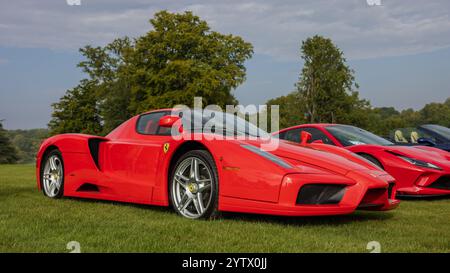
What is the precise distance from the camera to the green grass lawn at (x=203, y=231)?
370 cm

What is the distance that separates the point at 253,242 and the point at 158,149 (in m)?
2.06

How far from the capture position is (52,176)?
23.4ft

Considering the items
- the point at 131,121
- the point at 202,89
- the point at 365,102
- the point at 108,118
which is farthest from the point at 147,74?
the point at 131,121

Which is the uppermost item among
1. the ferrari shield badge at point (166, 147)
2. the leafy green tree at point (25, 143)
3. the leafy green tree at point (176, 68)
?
the leafy green tree at point (176, 68)

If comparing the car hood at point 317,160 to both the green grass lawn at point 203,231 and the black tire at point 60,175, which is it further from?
the black tire at point 60,175

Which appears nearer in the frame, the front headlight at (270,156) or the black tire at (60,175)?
the front headlight at (270,156)

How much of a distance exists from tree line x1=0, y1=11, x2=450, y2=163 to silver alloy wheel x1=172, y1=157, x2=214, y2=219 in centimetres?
3172

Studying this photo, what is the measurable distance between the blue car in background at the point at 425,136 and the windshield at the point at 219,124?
17.3 ft

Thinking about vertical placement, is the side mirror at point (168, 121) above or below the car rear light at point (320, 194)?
above

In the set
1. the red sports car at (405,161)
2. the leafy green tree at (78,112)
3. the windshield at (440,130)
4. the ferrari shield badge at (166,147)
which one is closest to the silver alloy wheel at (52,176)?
the ferrari shield badge at (166,147)

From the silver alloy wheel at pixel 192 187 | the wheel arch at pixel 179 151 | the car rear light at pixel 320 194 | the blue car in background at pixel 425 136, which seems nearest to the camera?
the car rear light at pixel 320 194

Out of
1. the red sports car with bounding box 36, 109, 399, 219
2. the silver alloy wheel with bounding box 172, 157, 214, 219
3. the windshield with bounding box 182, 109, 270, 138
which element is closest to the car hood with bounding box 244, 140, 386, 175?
the red sports car with bounding box 36, 109, 399, 219
